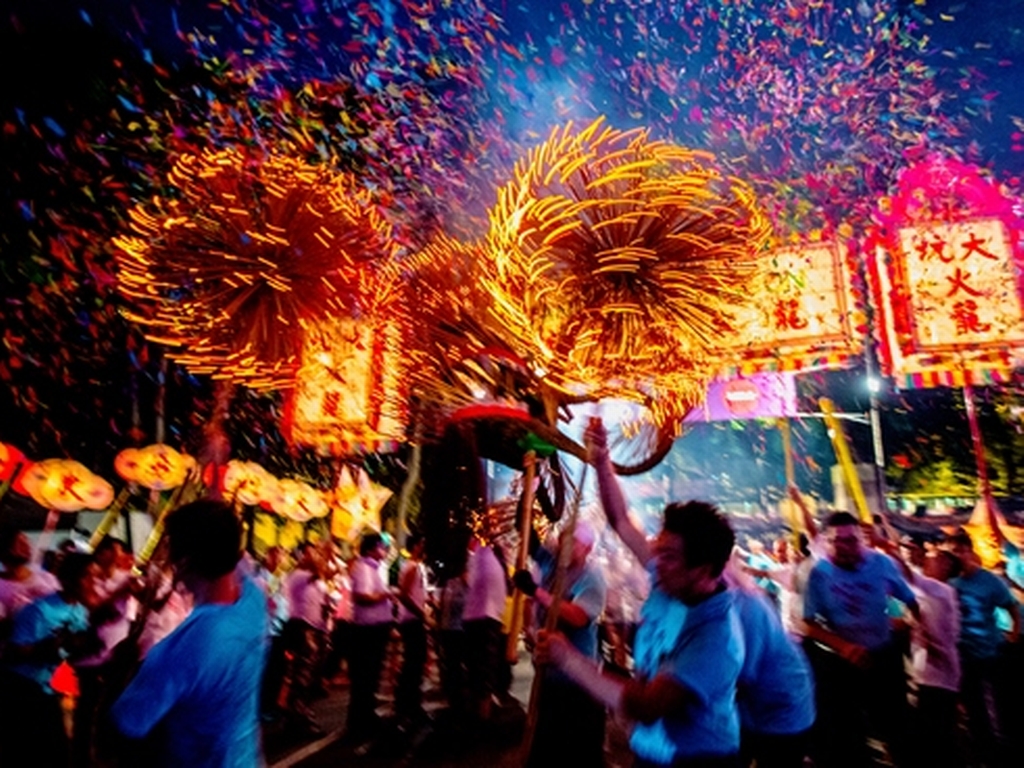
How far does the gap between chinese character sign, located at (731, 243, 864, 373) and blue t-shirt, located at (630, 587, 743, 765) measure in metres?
6.24

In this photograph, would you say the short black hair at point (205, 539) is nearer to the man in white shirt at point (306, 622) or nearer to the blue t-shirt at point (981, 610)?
the man in white shirt at point (306, 622)

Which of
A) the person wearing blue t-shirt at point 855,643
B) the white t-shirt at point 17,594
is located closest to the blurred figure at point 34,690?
the white t-shirt at point 17,594

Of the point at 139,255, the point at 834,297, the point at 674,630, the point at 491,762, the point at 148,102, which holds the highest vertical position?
the point at 148,102

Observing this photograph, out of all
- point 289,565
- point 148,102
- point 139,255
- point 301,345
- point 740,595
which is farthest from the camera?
point 148,102

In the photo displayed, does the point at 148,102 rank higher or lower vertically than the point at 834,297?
higher

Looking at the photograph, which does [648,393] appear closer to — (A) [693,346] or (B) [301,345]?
(A) [693,346]

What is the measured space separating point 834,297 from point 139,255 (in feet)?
22.2

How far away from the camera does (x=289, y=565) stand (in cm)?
1427

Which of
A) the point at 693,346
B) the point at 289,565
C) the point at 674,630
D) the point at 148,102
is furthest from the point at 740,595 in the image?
the point at 148,102

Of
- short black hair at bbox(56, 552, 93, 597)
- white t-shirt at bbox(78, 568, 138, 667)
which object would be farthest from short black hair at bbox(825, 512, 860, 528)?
short black hair at bbox(56, 552, 93, 597)

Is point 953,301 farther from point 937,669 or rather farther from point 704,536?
point 704,536

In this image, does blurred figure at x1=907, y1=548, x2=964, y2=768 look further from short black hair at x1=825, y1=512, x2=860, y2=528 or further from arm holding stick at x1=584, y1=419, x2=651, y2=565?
arm holding stick at x1=584, y1=419, x2=651, y2=565

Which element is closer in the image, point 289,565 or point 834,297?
point 834,297

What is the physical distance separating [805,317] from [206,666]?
24.7ft
